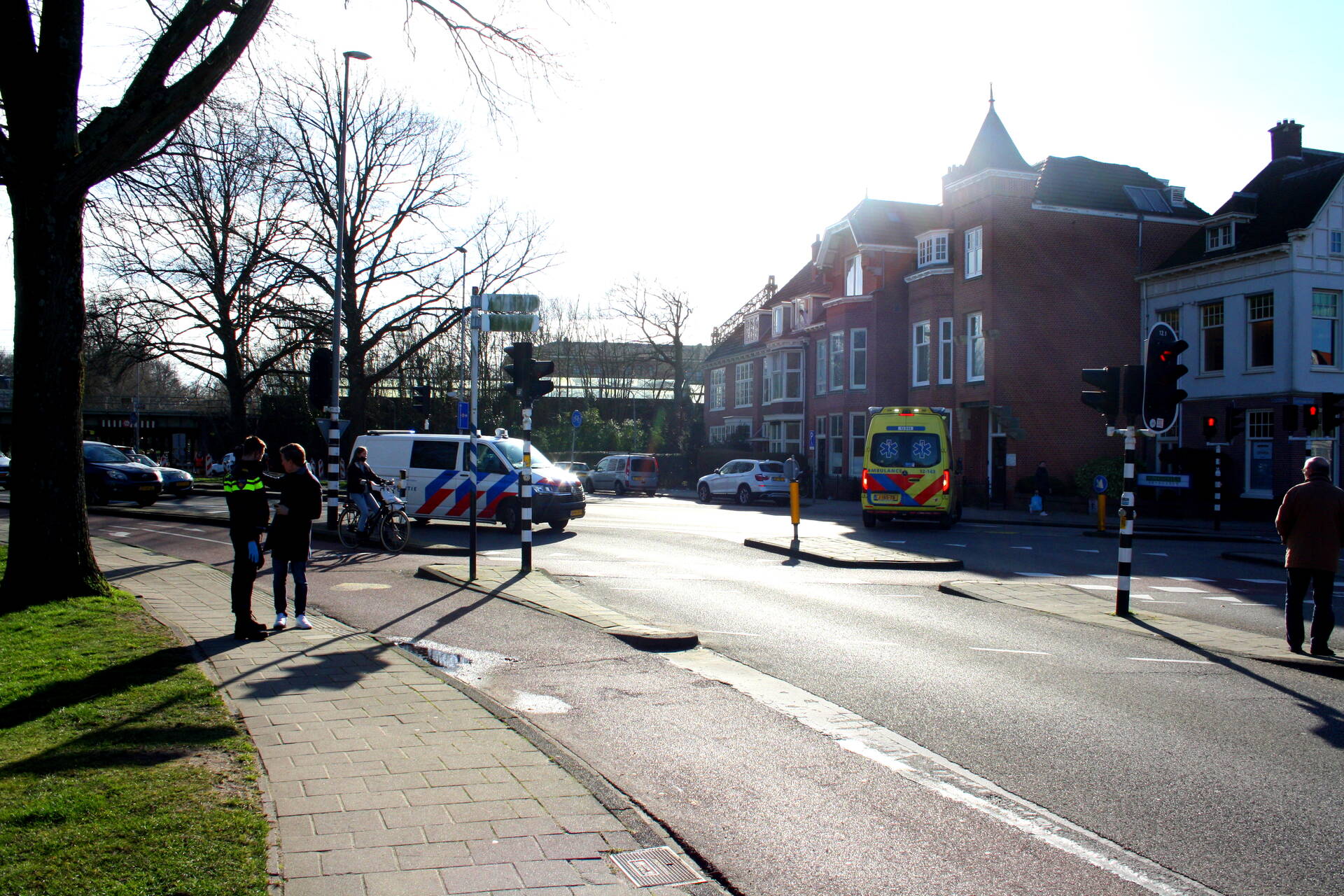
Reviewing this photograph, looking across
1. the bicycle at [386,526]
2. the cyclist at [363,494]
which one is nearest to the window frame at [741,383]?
the bicycle at [386,526]

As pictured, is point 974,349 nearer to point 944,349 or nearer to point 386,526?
point 944,349

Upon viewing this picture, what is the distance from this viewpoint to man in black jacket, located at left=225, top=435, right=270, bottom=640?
8156mm

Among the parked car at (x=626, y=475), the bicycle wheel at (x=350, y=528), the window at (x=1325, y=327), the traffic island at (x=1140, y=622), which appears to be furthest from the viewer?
the parked car at (x=626, y=475)

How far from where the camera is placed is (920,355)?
3662 cm

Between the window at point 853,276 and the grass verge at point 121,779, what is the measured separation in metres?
35.3

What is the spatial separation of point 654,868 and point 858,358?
37651 mm

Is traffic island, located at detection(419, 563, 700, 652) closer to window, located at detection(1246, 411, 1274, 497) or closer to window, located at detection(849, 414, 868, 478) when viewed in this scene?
window, located at detection(1246, 411, 1274, 497)

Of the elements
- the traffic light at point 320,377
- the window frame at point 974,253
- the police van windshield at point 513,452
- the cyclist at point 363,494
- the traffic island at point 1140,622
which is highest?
the window frame at point 974,253

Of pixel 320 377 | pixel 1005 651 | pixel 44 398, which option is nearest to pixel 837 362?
pixel 320 377

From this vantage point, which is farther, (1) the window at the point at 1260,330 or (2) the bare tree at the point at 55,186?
(1) the window at the point at 1260,330

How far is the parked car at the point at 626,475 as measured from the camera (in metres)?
42.6

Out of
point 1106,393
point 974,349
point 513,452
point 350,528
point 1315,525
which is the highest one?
point 974,349

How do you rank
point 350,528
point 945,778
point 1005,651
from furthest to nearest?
point 350,528, point 1005,651, point 945,778

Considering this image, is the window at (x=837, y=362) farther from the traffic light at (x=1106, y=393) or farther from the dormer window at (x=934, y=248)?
the traffic light at (x=1106, y=393)
